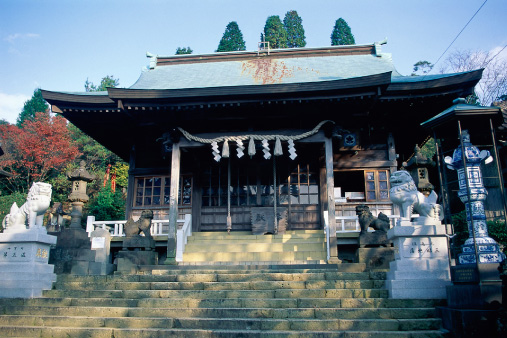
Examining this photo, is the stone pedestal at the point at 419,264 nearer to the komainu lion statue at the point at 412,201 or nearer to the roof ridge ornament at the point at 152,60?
the komainu lion statue at the point at 412,201

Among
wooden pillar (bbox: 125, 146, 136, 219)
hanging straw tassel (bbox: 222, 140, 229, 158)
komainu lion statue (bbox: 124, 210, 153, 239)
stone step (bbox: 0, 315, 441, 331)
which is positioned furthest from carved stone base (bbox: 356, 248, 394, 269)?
wooden pillar (bbox: 125, 146, 136, 219)

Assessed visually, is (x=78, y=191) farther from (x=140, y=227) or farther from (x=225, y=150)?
(x=225, y=150)

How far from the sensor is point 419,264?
6.34 metres

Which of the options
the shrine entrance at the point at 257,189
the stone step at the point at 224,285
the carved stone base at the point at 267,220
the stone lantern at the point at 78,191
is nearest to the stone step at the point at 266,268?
the stone step at the point at 224,285

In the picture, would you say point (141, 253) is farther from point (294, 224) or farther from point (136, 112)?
point (294, 224)

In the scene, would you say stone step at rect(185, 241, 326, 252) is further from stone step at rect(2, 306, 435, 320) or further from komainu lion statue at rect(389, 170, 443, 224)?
stone step at rect(2, 306, 435, 320)

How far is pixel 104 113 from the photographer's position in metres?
11.8

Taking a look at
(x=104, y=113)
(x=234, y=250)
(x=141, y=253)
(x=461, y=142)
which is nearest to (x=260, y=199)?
(x=234, y=250)

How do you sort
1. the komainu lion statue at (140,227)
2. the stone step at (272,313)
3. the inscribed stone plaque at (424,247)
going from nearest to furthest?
the stone step at (272,313)
the inscribed stone plaque at (424,247)
the komainu lion statue at (140,227)

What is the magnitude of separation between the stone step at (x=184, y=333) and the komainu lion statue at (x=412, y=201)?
6.62 feet

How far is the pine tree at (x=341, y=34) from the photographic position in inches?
1341

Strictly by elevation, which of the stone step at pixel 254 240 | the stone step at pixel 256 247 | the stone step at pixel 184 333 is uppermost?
the stone step at pixel 254 240

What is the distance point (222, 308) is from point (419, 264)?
332 centimetres

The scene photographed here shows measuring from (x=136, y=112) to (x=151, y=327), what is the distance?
694cm
